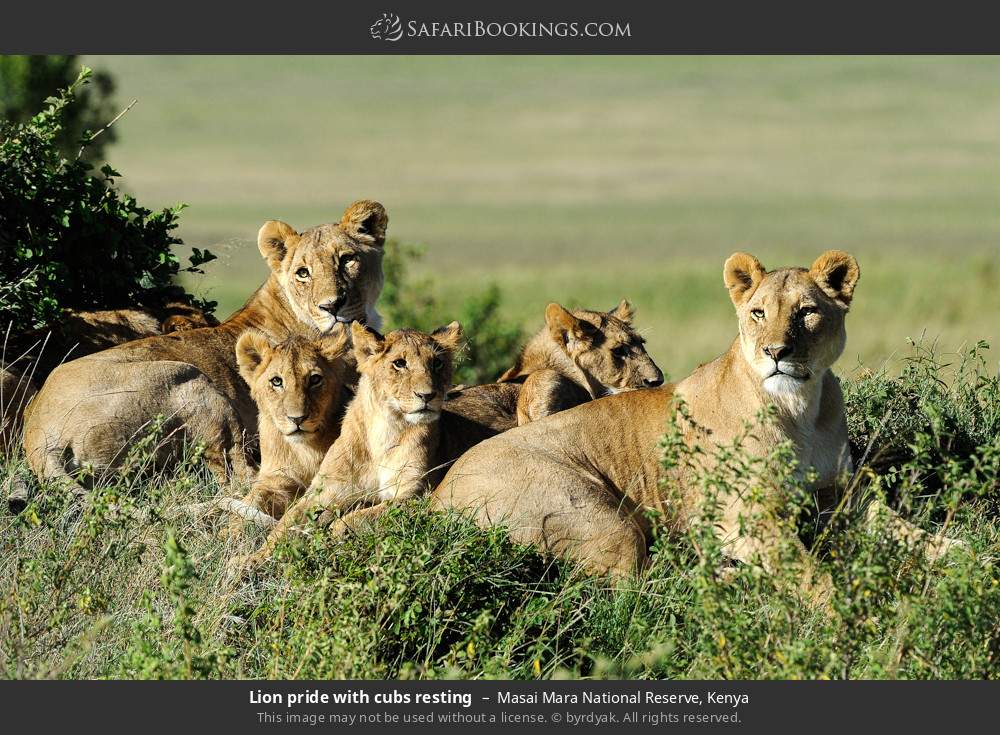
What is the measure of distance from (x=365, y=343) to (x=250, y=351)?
36.0 inches

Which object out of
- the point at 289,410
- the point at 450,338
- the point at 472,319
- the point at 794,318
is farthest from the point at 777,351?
the point at 472,319

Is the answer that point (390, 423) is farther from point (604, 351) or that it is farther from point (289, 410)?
point (604, 351)

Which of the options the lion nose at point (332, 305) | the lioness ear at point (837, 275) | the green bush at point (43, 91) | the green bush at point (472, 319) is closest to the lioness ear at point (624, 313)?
the lion nose at point (332, 305)

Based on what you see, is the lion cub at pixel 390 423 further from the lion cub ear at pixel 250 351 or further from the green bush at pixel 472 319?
the green bush at pixel 472 319

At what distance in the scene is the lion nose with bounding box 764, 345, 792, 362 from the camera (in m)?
6.76

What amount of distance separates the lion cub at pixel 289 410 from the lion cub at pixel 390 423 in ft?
1.00

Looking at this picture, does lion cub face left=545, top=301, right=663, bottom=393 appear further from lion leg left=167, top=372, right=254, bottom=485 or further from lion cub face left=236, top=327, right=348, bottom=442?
lion leg left=167, top=372, right=254, bottom=485

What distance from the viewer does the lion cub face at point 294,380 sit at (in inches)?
309

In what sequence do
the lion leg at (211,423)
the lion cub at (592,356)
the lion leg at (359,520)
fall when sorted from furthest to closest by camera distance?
the lion cub at (592,356), the lion leg at (211,423), the lion leg at (359,520)

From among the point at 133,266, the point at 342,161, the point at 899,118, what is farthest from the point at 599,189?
the point at 133,266

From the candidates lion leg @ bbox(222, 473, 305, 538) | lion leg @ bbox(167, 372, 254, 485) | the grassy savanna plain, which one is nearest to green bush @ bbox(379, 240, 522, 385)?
the grassy savanna plain

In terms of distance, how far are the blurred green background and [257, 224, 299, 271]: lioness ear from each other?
73.5ft

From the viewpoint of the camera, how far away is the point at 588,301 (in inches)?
1620

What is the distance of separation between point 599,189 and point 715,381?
3218 inches
